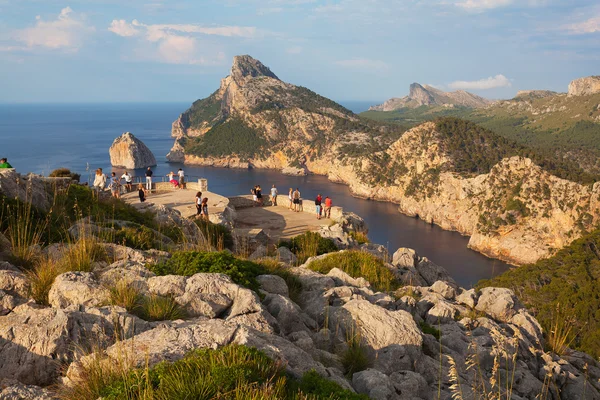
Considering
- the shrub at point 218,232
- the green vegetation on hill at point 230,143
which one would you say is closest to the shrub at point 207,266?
the shrub at point 218,232

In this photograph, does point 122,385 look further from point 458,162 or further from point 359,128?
point 359,128

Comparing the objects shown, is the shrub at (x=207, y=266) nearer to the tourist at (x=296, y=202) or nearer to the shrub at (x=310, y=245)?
the shrub at (x=310, y=245)

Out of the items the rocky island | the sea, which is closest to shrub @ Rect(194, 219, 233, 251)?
the sea

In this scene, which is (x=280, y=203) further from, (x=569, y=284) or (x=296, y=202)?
(x=569, y=284)

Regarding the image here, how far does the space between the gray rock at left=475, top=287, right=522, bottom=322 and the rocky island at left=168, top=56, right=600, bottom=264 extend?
75244mm

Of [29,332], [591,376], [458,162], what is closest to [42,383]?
[29,332]

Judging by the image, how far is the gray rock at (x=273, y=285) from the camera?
8789mm

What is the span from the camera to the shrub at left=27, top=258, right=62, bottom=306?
688 centimetres

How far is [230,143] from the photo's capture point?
616 feet

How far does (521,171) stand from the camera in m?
A: 93.7

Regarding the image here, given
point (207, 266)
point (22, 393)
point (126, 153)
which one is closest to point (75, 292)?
point (207, 266)

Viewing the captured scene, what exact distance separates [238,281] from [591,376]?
900cm

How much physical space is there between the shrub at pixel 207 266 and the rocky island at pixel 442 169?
82816 mm

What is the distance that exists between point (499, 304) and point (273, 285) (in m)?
6.94
